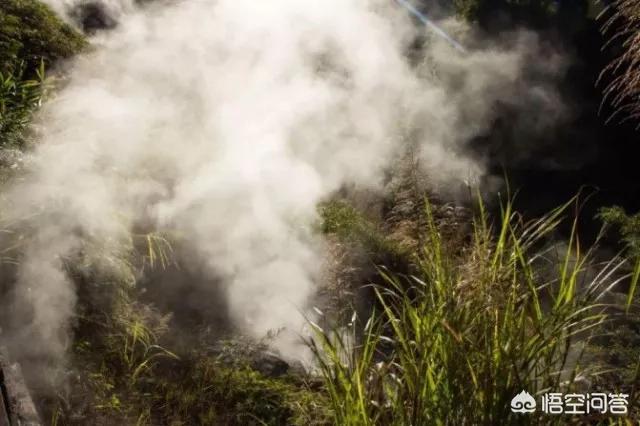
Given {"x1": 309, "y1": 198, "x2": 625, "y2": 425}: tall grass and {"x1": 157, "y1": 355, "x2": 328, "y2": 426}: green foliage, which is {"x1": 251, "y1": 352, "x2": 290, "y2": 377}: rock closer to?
{"x1": 157, "y1": 355, "x2": 328, "y2": 426}: green foliage

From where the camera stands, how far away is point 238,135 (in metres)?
5.70

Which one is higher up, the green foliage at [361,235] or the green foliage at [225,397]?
the green foliage at [361,235]

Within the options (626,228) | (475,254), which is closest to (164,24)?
(626,228)

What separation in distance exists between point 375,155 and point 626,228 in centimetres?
344

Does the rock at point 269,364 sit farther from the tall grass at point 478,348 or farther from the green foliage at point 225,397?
the tall grass at point 478,348

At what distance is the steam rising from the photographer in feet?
11.5

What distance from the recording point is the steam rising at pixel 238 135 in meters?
3.50

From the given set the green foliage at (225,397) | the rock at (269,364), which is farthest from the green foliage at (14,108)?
the rock at (269,364)

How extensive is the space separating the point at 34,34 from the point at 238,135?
2.15 meters

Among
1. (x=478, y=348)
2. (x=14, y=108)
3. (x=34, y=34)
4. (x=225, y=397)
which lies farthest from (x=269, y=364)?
(x=34, y=34)

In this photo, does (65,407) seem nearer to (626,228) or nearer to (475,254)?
(475,254)

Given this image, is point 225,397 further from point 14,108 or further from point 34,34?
point 34,34

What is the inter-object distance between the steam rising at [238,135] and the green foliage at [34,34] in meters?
0.24

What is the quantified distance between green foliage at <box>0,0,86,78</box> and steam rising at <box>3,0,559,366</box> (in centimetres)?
24
